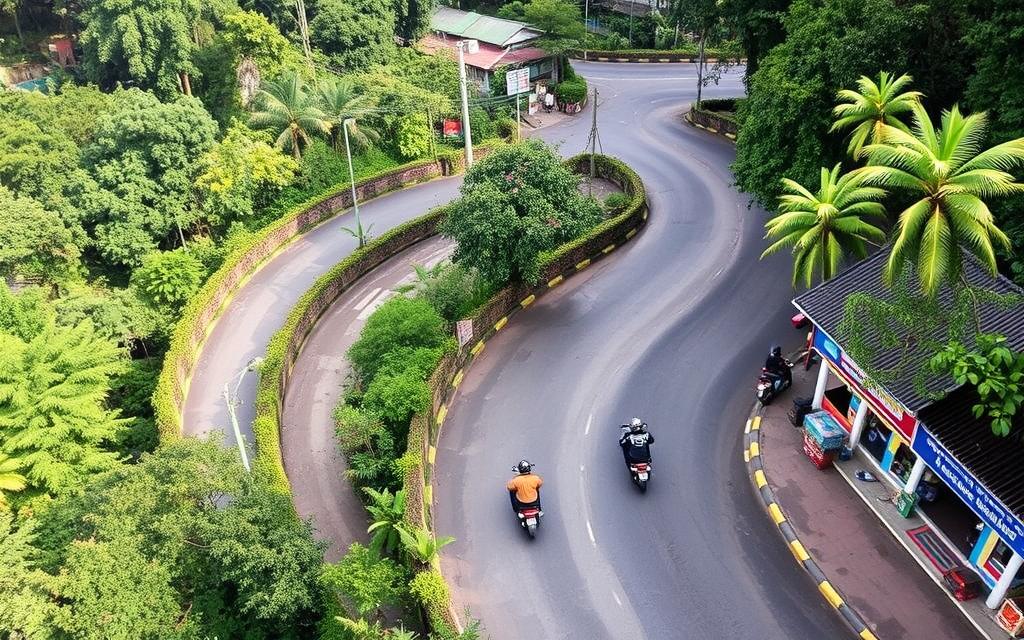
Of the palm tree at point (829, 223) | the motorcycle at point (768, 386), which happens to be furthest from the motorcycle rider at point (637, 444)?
the palm tree at point (829, 223)

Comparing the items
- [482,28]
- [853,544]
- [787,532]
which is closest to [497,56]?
[482,28]

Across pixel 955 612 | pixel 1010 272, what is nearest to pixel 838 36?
pixel 1010 272

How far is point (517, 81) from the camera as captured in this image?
1831 inches

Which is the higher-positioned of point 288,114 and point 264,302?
point 288,114

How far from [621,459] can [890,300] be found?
8374mm

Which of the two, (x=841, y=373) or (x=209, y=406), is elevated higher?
(x=841, y=373)

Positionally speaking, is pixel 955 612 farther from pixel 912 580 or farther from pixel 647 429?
pixel 647 429

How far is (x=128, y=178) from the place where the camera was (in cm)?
3466

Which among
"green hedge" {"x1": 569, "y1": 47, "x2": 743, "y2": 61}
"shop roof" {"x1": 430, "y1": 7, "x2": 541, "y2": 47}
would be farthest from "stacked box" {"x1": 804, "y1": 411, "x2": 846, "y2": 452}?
"green hedge" {"x1": 569, "y1": 47, "x2": 743, "y2": 61}

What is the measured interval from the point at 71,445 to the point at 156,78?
2879 cm

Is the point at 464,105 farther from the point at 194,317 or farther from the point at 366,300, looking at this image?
the point at 194,317

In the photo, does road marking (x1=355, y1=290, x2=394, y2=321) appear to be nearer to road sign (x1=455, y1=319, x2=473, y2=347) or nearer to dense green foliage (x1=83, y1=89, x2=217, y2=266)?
road sign (x1=455, y1=319, x2=473, y2=347)

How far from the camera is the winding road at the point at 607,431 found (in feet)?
55.9

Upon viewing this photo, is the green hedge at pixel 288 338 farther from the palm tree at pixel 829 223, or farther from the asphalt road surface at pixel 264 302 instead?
the palm tree at pixel 829 223
